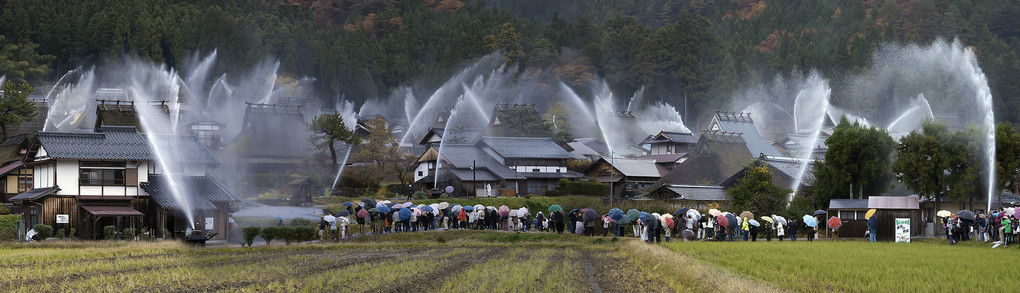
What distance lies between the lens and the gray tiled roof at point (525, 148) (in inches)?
2881

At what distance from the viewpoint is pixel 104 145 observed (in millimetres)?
41875

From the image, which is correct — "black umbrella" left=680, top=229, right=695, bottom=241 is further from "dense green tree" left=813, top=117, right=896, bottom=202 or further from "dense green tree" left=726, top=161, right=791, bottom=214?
"dense green tree" left=813, top=117, right=896, bottom=202

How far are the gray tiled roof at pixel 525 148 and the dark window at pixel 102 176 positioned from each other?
34603 mm

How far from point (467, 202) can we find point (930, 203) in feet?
80.5

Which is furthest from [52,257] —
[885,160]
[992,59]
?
[992,59]

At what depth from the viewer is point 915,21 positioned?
382ft

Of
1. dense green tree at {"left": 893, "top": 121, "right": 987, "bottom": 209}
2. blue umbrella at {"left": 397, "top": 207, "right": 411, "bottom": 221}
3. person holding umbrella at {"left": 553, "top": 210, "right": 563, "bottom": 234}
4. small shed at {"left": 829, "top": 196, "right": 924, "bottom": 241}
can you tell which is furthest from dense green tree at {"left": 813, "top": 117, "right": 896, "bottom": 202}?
blue umbrella at {"left": 397, "top": 207, "right": 411, "bottom": 221}

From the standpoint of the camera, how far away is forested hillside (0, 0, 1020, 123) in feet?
345

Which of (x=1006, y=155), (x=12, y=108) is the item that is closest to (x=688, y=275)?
(x=1006, y=155)

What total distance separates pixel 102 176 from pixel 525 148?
3796 centimetres

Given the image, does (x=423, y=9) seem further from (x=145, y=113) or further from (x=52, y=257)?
(x=52, y=257)

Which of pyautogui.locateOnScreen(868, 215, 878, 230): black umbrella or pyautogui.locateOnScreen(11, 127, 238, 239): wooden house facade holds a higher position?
pyautogui.locateOnScreen(11, 127, 238, 239): wooden house facade

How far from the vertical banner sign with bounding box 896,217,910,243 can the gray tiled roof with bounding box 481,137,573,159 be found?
36.3 meters

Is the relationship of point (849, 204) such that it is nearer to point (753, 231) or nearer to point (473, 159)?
Result: point (753, 231)
